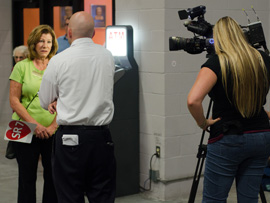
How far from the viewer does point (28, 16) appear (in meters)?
10.4

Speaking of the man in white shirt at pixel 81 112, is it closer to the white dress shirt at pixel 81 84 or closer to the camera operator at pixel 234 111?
the white dress shirt at pixel 81 84

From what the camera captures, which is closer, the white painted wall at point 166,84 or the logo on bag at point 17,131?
the logo on bag at point 17,131

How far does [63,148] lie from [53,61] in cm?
52

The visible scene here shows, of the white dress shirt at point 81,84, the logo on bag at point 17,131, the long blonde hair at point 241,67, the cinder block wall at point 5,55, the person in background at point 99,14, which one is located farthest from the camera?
the cinder block wall at point 5,55

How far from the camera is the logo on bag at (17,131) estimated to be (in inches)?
164

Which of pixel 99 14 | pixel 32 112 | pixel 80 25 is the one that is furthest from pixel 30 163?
pixel 99 14

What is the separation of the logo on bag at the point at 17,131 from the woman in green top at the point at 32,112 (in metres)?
0.06

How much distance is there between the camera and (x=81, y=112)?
3393 mm

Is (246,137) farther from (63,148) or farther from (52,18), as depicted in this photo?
(52,18)

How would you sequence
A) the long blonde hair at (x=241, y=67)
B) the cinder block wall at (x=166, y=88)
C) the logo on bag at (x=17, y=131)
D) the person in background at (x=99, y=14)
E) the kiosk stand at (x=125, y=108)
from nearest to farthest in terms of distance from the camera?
the long blonde hair at (x=241, y=67)
the logo on bag at (x=17, y=131)
the cinder block wall at (x=166, y=88)
the kiosk stand at (x=125, y=108)
the person in background at (x=99, y=14)

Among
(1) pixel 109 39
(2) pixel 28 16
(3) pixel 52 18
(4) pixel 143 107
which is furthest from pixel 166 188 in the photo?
(2) pixel 28 16

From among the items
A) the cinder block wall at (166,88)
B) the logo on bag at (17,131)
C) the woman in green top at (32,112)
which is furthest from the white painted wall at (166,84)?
the logo on bag at (17,131)

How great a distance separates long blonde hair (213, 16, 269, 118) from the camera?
3082 mm

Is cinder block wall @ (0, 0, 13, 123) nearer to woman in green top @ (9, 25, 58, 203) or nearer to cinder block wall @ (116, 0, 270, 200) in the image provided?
cinder block wall @ (116, 0, 270, 200)
